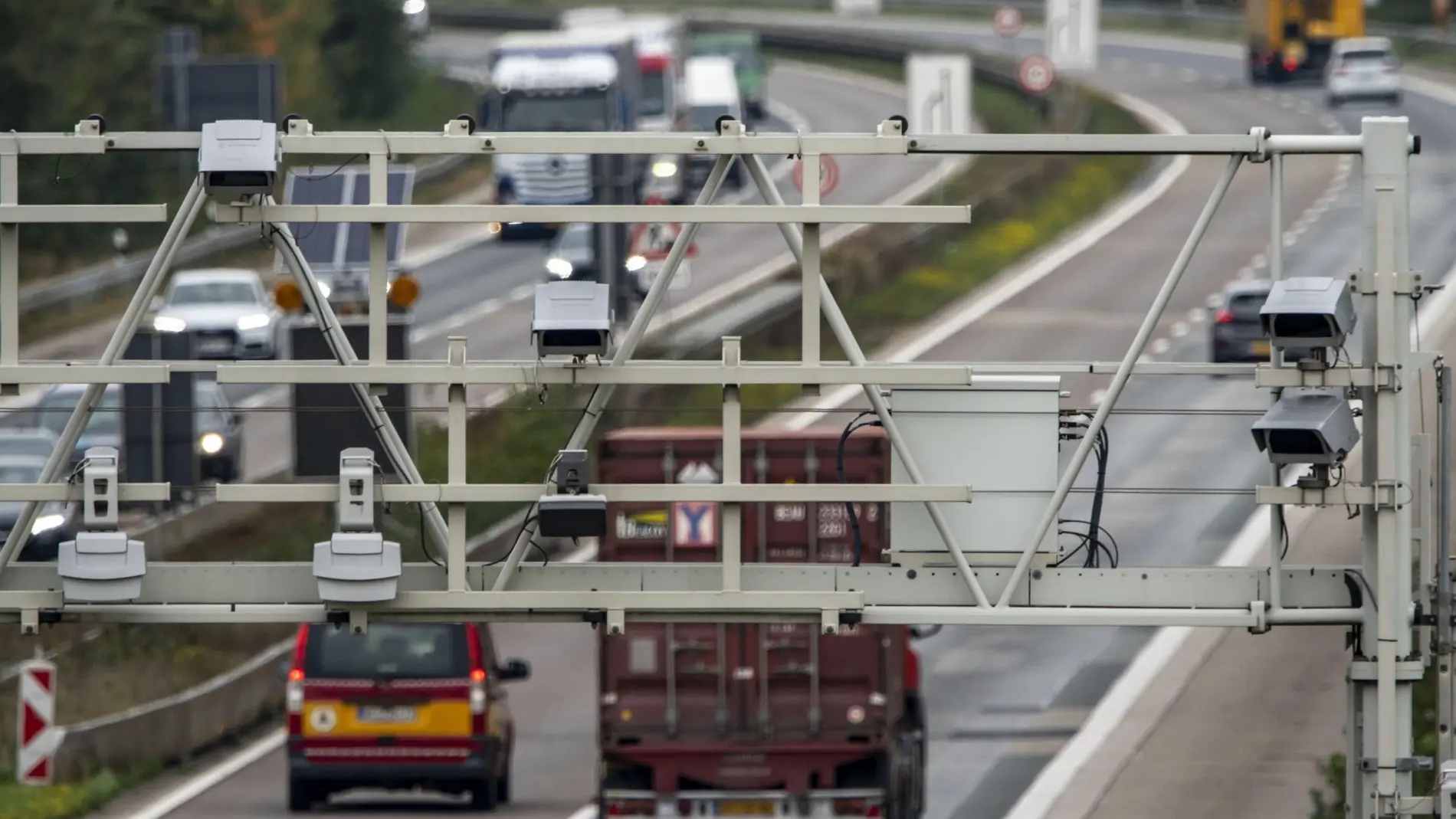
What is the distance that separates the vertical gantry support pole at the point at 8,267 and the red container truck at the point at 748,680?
810 centimetres

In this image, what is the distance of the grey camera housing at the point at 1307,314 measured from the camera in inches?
569

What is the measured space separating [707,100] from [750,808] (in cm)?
4955

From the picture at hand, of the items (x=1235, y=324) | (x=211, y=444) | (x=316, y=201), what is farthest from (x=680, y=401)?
(x=316, y=201)

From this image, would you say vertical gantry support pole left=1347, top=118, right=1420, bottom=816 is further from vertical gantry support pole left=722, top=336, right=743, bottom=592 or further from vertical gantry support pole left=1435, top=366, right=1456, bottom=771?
vertical gantry support pole left=722, top=336, right=743, bottom=592

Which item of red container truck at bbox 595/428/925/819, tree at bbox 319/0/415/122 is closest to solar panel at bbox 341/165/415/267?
red container truck at bbox 595/428/925/819

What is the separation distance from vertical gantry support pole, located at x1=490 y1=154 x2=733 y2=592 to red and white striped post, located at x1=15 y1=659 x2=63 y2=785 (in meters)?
7.36

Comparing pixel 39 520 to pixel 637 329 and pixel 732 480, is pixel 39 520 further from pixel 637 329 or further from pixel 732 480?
pixel 637 329

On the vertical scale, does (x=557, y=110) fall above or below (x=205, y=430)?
above

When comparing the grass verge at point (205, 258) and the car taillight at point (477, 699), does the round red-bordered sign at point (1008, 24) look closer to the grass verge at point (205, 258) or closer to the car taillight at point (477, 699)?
the grass verge at point (205, 258)

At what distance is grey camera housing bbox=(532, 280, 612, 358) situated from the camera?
14719mm

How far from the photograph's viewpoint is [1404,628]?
48.7ft

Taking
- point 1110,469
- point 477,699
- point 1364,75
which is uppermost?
point 1364,75

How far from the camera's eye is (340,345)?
15117 mm

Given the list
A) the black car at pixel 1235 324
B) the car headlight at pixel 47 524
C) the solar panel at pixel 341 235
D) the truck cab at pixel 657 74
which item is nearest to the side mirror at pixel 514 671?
the solar panel at pixel 341 235
